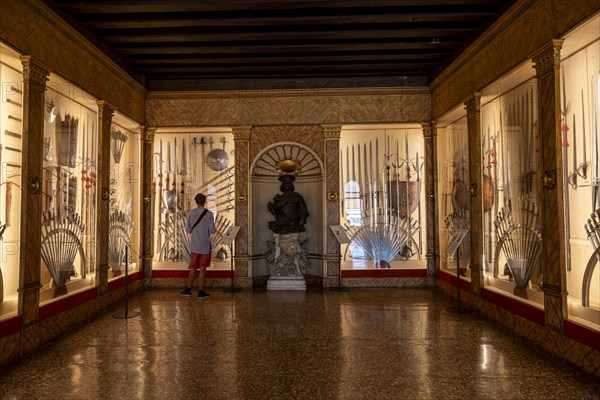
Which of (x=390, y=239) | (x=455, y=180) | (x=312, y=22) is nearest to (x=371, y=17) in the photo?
(x=312, y=22)

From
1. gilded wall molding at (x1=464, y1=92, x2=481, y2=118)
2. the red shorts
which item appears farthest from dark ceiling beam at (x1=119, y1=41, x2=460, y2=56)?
the red shorts

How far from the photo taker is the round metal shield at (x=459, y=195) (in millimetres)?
6090

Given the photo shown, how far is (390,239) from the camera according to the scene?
7.33 metres

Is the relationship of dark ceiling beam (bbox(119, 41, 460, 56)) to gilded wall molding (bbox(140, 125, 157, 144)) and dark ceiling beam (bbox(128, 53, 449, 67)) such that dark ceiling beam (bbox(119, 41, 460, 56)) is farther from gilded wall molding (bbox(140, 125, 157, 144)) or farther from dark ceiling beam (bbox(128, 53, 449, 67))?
gilded wall molding (bbox(140, 125, 157, 144))

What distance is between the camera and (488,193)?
17.7ft

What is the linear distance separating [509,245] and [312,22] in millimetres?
3483

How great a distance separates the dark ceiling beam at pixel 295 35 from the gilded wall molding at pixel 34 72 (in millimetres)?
1522

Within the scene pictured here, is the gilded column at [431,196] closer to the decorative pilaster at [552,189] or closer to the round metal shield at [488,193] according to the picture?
the round metal shield at [488,193]

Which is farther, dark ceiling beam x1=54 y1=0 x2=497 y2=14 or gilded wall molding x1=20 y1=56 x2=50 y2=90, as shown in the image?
dark ceiling beam x1=54 y1=0 x2=497 y2=14

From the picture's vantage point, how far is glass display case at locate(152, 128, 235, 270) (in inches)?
294

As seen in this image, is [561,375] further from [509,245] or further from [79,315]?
[79,315]

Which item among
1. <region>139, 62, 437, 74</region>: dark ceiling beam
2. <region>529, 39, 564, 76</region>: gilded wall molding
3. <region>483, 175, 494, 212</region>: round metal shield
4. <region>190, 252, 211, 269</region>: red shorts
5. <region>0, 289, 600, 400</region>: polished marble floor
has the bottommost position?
<region>0, 289, 600, 400</region>: polished marble floor

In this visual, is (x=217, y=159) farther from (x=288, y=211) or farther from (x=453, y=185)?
(x=453, y=185)

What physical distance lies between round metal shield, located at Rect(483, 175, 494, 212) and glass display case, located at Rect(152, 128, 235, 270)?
13.3 ft
